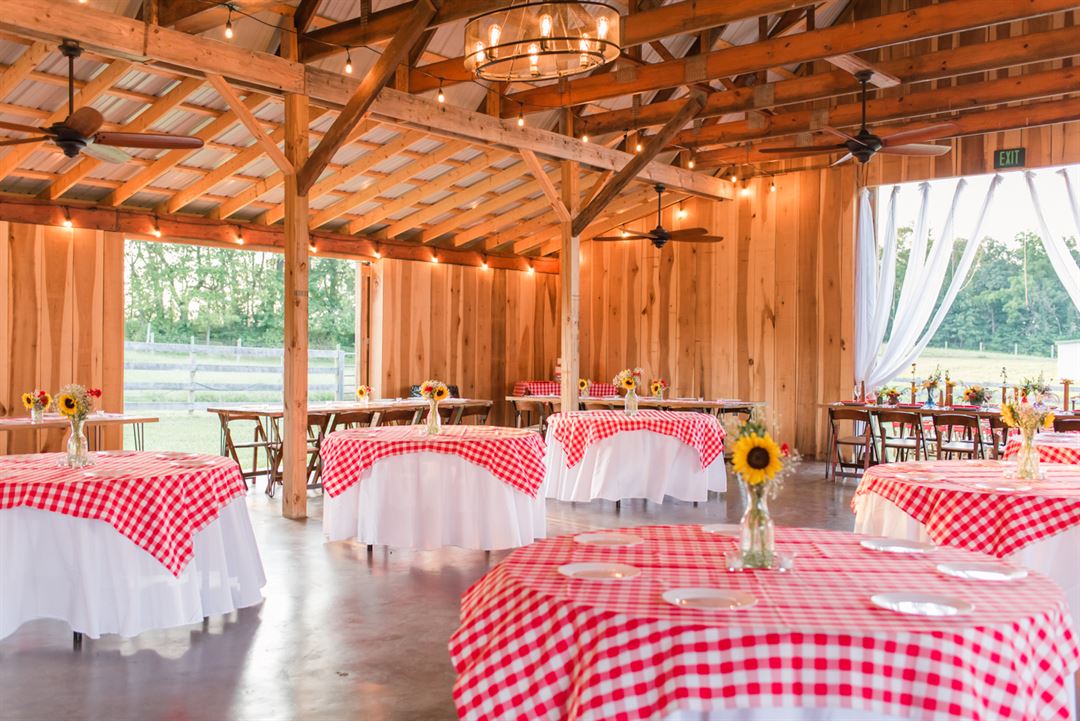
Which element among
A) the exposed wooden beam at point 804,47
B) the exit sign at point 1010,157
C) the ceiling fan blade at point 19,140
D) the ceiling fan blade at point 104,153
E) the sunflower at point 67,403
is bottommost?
the sunflower at point 67,403

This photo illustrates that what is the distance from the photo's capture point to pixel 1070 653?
235 cm

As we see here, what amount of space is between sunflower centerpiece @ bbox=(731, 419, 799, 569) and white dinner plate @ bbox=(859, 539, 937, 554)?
44 centimetres

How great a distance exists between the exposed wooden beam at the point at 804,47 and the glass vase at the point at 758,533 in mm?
5505

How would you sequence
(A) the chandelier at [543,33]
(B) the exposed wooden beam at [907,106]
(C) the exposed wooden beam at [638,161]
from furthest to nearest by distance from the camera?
(C) the exposed wooden beam at [638,161], (B) the exposed wooden beam at [907,106], (A) the chandelier at [543,33]

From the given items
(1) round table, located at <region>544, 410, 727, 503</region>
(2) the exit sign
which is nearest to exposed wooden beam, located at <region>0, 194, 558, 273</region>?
(1) round table, located at <region>544, 410, 727, 503</region>

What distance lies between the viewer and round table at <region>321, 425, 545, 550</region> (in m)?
6.14

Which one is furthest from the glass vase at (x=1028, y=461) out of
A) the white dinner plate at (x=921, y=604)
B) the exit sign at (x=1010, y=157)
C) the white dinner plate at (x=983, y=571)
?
the exit sign at (x=1010, y=157)

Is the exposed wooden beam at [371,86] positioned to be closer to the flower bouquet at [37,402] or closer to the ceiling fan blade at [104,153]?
the ceiling fan blade at [104,153]

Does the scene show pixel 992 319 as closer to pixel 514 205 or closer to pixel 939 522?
pixel 514 205

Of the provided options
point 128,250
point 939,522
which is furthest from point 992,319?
point 128,250

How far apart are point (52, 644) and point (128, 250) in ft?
43.6

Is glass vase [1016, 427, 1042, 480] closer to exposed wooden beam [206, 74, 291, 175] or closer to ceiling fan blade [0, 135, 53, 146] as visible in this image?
exposed wooden beam [206, 74, 291, 175]
